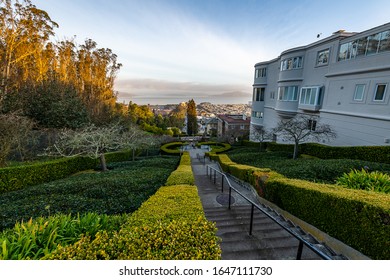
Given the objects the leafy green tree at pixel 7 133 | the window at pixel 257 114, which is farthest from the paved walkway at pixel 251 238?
the window at pixel 257 114

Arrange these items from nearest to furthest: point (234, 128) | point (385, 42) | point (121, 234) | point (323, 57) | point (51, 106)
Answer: point (121, 234) → point (385, 42) → point (323, 57) → point (51, 106) → point (234, 128)

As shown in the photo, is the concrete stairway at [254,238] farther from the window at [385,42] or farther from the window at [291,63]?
the window at [291,63]

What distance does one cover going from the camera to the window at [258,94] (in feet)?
82.0

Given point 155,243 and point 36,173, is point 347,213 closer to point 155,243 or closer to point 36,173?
point 155,243

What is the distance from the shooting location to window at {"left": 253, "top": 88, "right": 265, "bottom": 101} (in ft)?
82.0

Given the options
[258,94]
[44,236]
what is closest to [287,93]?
[258,94]

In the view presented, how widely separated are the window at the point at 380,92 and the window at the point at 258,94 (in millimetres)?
14924

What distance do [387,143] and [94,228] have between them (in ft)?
49.6

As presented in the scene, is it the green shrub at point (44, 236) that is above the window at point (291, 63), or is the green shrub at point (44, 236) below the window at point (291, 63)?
below

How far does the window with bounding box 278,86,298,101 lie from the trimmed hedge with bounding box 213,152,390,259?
1578cm

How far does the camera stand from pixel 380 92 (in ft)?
33.8

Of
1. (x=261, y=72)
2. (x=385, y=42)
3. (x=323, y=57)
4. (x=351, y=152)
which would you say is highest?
(x=261, y=72)

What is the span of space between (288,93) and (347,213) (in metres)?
17.8
